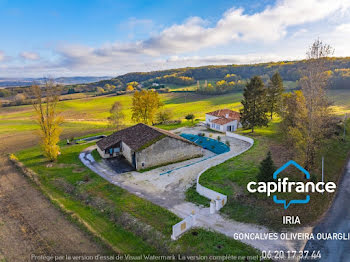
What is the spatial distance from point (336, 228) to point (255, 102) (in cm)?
2717

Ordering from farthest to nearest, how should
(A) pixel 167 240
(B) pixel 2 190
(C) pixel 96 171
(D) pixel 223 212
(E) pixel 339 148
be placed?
(E) pixel 339 148
(C) pixel 96 171
(B) pixel 2 190
(D) pixel 223 212
(A) pixel 167 240

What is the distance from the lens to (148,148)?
27.2m

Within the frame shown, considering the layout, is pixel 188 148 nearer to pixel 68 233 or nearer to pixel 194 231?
pixel 194 231

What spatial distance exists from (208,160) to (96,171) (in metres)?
13.5

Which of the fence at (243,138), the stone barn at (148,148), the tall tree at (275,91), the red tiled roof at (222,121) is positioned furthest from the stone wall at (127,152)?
the tall tree at (275,91)

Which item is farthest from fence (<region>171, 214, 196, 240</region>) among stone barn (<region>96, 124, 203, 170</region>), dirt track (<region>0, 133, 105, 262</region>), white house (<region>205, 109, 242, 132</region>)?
white house (<region>205, 109, 242, 132</region>)

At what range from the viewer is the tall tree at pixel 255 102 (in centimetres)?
3909

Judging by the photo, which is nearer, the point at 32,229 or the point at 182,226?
the point at 182,226

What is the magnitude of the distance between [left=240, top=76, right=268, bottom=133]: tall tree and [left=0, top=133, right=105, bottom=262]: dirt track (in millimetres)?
32385

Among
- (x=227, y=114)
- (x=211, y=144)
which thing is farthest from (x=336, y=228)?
(x=227, y=114)

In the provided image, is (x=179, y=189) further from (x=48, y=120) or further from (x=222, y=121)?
(x=222, y=121)

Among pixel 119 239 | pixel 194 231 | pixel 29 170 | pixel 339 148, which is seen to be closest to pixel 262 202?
pixel 194 231

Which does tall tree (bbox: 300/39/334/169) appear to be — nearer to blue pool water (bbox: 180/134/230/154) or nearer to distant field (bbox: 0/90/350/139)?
blue pool water (bbox: 180/134/230/154)

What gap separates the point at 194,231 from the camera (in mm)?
15109
